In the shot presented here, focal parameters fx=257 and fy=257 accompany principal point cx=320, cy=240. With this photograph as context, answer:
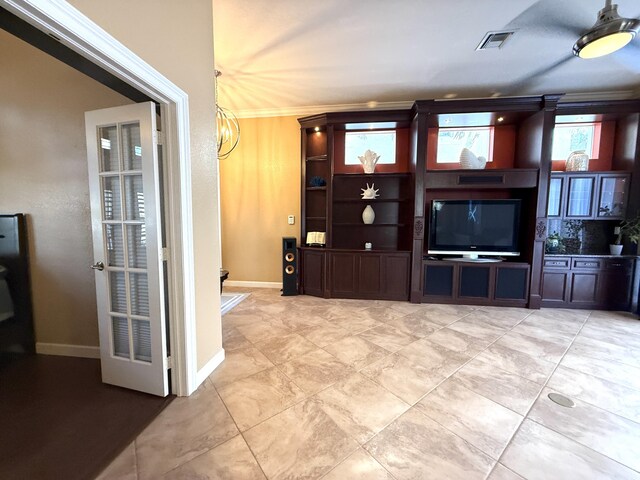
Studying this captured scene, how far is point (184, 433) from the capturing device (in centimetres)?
158

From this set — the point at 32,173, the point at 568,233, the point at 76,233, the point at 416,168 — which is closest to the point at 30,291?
the point at 76,233

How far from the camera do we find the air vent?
2637 millimetres

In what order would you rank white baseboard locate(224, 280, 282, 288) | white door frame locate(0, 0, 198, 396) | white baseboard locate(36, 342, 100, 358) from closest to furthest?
1. white door frame locate(0, 0, 198, 396)
2. white baseboard locate(36, 342, 100, 358)
3. white baseboard locate(224, 280, 282, 288)

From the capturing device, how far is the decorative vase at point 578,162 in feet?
12.6

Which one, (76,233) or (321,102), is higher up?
(321,102)

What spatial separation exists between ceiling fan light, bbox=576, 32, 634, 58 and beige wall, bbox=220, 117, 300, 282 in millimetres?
3577

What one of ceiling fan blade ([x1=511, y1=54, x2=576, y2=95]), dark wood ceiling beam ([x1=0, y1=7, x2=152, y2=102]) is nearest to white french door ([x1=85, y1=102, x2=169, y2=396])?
dark wood ceiling beam ([x1=0, y1=7, x2=152, y2=102])

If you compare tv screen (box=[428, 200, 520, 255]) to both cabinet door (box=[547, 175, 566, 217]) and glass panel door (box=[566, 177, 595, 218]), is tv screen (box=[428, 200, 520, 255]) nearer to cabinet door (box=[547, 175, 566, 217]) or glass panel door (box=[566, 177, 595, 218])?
cabinet door (box=[547, 175, 566, 217])

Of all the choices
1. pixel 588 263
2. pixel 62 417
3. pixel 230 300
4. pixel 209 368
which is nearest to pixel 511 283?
pixel 588 263

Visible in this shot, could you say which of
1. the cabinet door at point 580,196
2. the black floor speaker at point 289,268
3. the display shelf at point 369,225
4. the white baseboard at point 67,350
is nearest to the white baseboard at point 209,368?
the white baseboard at point 67,350

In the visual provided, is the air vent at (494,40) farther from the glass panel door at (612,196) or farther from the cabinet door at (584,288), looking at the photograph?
the cabinet door at (584,288)

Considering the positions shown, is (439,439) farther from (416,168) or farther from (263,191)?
(263,191)

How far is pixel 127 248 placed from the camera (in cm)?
189

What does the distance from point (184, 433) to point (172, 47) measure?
2449 millimetres
